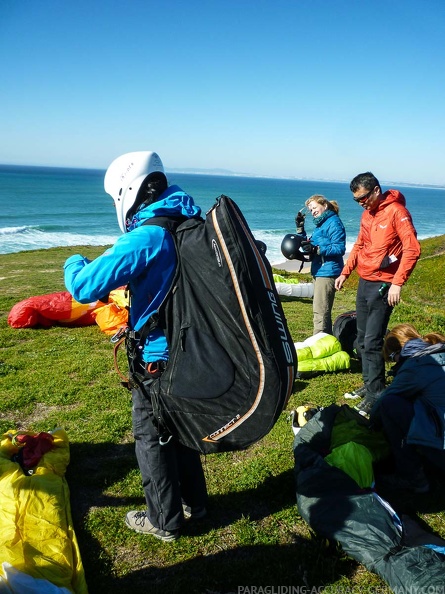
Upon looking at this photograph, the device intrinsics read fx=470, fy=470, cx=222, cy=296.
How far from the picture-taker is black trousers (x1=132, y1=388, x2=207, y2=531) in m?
3.18

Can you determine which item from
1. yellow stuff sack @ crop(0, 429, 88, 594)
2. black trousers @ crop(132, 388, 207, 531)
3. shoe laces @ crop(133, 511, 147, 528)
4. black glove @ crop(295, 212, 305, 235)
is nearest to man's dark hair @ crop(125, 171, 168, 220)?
black trousers @ crop(132, 388, 207, 531)

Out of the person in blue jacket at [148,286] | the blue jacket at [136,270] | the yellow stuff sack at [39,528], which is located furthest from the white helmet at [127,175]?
the yellow stuff sack at [39,528]

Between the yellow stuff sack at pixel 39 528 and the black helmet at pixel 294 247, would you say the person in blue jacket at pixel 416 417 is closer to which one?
the yellow stuff sack at pixel 39 528

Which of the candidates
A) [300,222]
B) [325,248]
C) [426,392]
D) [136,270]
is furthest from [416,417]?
[300,222]

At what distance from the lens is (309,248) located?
24.5 feet

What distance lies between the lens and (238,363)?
8.42 feet

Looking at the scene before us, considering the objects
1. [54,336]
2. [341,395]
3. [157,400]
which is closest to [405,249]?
[341,395]

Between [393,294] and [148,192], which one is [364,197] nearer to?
[393,294]

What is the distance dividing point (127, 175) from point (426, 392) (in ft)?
9.41

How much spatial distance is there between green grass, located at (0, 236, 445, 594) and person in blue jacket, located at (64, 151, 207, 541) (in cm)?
23

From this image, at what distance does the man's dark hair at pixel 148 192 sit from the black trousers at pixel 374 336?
334 centimetres

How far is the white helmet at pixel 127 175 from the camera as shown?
3.01 metres

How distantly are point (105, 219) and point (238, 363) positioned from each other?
69.2 m

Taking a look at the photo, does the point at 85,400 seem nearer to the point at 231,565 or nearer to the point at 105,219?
the point at 231,565
